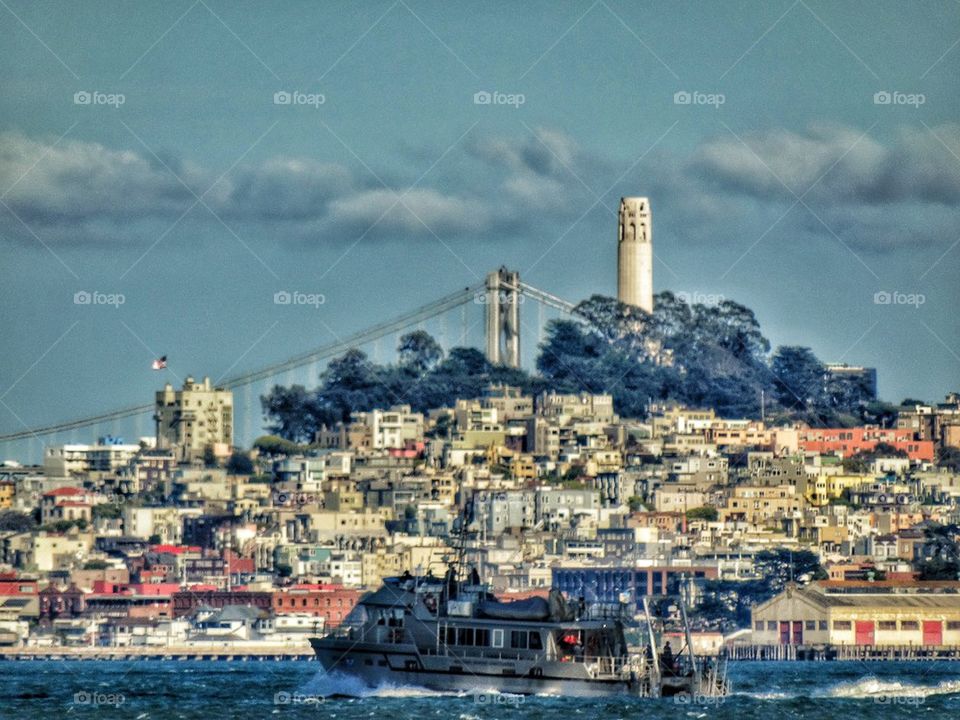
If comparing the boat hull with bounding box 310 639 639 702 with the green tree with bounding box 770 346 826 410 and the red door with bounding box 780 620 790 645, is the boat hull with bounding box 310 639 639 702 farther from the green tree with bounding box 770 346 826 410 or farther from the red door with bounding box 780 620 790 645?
the green tree with bounding box 770 346 826 410

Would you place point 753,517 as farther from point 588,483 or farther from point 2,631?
point 2,631

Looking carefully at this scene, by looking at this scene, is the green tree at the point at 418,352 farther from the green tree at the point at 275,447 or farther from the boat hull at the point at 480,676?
the boat hull at the point at 480,676

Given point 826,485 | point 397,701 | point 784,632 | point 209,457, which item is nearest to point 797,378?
point 826,485

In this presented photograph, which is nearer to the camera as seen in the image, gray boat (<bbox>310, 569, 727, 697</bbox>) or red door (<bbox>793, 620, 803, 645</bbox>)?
gray boat (<bbox>310, 569, 727, 697</bbox>)

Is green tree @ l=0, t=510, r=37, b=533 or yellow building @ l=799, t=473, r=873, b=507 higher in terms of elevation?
yellow building @ l=799, t=473, r=873, b=507

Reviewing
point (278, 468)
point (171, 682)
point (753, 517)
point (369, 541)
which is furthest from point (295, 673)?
point (278, 468)
